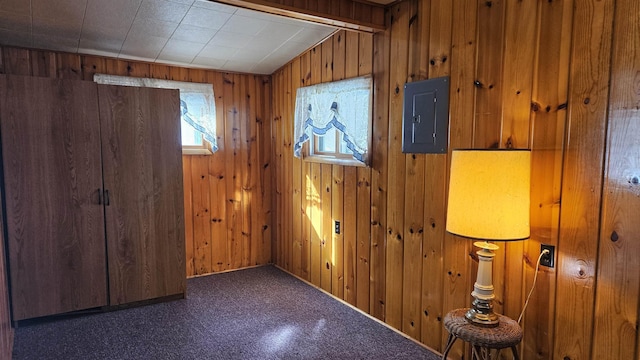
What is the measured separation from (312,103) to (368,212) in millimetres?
1194

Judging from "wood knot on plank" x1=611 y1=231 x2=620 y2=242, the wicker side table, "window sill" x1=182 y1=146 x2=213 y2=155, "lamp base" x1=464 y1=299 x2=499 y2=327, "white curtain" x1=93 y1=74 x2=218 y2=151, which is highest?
"white curtain" x1=93 y1=74 x2=218 y2=151

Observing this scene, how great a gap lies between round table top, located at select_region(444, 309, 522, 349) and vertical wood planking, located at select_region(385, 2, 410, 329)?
0.93 metres

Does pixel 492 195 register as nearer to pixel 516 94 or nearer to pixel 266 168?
pixel 516 94

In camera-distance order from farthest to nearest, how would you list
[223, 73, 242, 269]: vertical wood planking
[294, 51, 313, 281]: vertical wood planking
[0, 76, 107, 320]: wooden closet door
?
[223, 73, 242, 269]: vertical wood planking → [294, 51, 313, 281]: vertical wood planking → [0, 76, 107, 320]: wooden closet door

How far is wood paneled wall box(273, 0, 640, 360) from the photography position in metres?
1.70

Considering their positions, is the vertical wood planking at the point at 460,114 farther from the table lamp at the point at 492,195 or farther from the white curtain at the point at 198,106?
the white curtain at the point at 198,106

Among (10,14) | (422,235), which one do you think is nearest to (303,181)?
(422,235)

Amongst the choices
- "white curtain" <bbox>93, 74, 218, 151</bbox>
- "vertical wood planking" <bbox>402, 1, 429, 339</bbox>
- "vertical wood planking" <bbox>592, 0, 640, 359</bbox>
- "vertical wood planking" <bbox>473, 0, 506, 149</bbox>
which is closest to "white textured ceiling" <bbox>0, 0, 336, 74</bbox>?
"white curtain" <bbox>93, 74, 218, 151</bbox>

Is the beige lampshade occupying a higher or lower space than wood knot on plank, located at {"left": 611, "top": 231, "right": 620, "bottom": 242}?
higher

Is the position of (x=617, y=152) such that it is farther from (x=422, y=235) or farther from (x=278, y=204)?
(x=278, y=204)

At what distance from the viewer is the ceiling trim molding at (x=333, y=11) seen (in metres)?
2.38

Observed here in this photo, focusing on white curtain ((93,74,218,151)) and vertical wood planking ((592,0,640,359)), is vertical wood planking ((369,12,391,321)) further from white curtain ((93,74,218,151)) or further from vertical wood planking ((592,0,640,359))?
white curtain ((93,74,218,151))

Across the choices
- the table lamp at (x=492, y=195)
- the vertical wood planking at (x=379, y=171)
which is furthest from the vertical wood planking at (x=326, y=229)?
the table lamp at (x=492, y=195)

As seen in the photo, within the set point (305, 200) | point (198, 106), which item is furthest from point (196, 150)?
point (305, 200)
